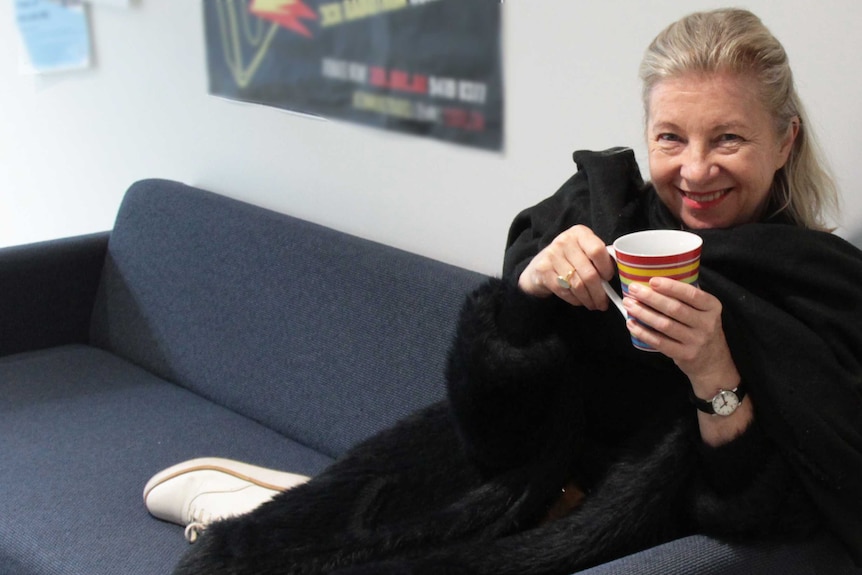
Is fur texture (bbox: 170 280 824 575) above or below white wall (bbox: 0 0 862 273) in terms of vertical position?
below

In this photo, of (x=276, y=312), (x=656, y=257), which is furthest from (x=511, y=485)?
(x=276, y=312)

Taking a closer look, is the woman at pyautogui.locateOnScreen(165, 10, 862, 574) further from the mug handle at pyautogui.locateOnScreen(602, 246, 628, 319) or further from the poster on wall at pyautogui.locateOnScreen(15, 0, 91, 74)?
the poster on wall at pyautogui.locateOnScreen(15, 0, 91, 74)

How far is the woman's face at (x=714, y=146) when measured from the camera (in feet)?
4.43

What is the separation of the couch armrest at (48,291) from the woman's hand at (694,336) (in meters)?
1.95

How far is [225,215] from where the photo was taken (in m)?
2.54

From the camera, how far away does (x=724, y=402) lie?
132cm

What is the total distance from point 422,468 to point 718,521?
0.49 metres

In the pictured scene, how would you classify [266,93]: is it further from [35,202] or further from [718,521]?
[718,521]

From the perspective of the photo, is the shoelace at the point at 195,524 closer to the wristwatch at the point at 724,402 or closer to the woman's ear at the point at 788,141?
the wristwatch at the point at 724,402

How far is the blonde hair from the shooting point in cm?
135

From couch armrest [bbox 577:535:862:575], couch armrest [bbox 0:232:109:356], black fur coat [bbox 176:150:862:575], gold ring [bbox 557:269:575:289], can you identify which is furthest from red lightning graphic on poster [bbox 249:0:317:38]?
couch armrest [bbox 577:535:862:575]

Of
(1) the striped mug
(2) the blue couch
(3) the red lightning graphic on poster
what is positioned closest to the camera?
(1) the striped mug

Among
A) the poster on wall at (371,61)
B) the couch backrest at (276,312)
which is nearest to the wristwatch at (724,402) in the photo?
the couch backrest at (276,312)

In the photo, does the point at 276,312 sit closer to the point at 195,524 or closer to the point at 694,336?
the point at 195,524
